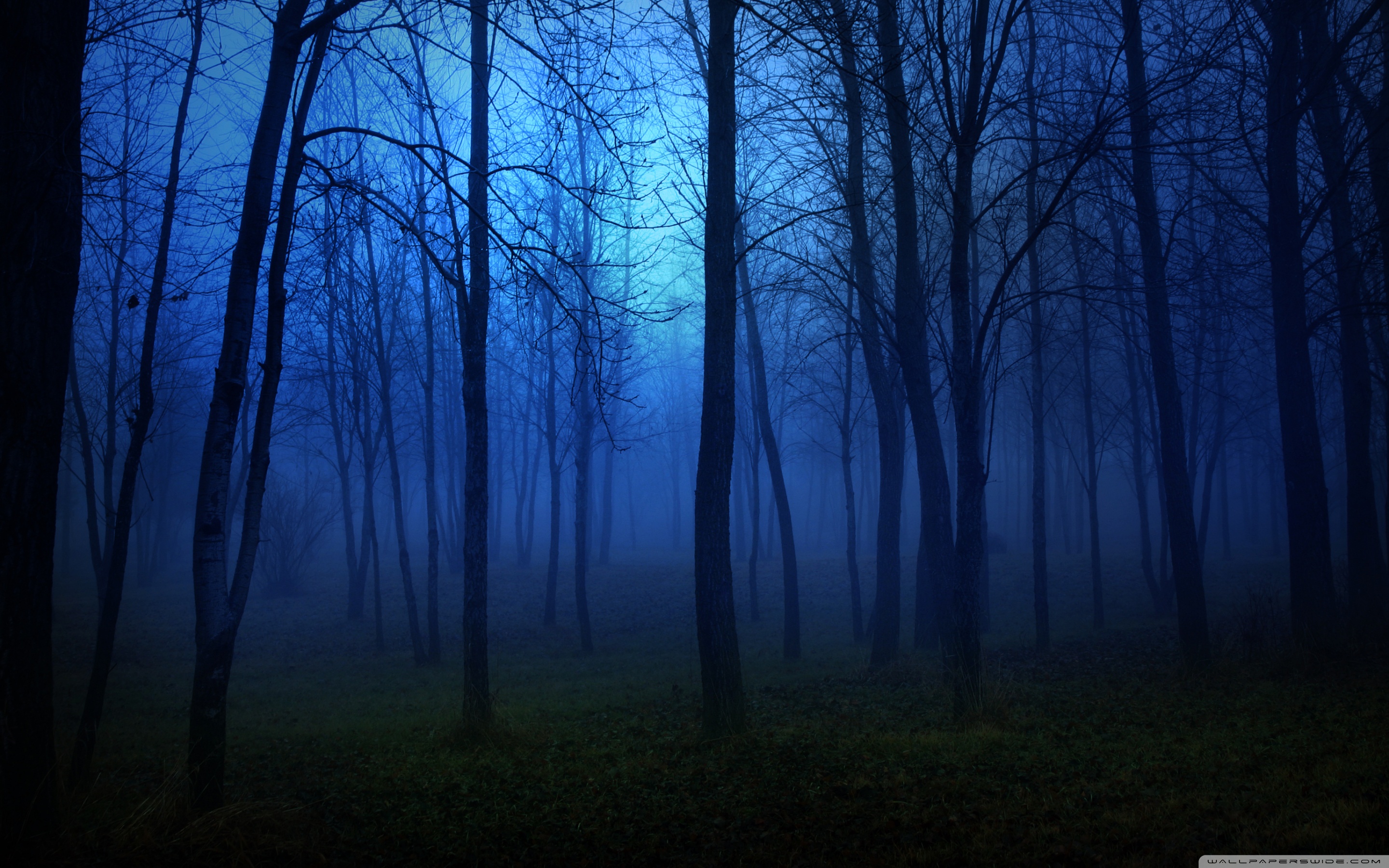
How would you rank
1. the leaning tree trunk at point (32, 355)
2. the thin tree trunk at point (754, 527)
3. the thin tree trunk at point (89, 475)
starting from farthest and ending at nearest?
the thin tree trunk at point (754, 527)
the thin tree trunk at point (89, 475)
the leaning tree trunk at point (32, 355)

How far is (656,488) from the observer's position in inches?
2052

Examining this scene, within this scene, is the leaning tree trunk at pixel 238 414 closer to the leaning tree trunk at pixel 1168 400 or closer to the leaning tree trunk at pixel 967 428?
the leaning tree trunk at pixel 967 428

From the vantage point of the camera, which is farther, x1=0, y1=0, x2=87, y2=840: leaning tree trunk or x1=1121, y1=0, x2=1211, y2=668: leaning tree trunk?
x1=1121, y1=0, x2=1211, y2=668: leaning tree trunk

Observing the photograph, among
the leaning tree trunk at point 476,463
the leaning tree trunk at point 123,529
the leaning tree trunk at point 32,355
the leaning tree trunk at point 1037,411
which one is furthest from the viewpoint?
the leaning tree trunk at point 1037,411

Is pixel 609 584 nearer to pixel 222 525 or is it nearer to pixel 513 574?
pixel 513 574

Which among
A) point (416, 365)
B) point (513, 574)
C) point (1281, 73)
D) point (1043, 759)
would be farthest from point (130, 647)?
point (1281, 73)

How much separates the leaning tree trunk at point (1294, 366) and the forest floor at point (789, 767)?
0.93 metres

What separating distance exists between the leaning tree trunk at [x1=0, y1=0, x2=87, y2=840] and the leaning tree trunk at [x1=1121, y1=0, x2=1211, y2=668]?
440 inches

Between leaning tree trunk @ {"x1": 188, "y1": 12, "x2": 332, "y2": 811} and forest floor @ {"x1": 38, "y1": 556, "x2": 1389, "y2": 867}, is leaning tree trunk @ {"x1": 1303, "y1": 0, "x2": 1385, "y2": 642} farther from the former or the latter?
leaning tree trunk @ {"x1": 188, "y1": 12, "x2": 332, "y2": 811}

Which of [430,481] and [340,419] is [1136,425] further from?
[340,419]

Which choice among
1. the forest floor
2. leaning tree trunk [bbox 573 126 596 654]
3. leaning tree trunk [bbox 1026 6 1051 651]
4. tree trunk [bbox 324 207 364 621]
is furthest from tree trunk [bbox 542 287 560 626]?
leaning tree trunk [bbox 1026 6 1051 651]

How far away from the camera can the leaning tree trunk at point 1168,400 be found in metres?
9.40

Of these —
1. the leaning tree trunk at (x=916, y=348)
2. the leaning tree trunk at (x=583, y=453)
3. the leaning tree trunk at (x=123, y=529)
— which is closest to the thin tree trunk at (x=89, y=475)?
the leaning tree trunk at (x=123, y=529)

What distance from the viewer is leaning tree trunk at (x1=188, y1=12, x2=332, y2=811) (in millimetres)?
4520
